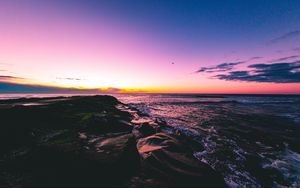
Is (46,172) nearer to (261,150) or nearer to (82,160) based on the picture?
(82,160)

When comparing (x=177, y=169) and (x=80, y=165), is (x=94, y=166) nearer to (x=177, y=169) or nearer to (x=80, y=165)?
(x=80, y=165)

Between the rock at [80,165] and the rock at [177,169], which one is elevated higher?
the rock at [80,165]

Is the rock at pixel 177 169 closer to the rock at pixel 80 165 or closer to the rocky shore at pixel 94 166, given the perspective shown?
the rocky shore at pixel 94 166

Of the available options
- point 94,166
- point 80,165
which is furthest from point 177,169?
point 80,165

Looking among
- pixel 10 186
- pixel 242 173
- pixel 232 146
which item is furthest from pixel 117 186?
pixel 232 146

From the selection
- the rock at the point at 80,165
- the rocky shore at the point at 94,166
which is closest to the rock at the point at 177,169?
the rocky shore at the point at 94,166

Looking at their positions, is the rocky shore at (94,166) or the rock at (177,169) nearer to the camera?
the rocky shore at (94,166)

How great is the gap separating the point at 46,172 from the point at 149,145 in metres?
4.15

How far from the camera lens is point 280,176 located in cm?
582

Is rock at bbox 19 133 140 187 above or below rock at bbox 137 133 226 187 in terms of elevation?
above

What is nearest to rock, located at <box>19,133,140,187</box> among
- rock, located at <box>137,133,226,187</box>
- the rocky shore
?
the rocky shore

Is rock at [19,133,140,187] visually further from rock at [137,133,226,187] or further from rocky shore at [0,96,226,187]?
rock at [137,133,226,187]

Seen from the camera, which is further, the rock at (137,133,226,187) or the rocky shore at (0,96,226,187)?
the rock at (137,133,226,187)

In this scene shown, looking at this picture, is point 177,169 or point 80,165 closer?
point 80,165
